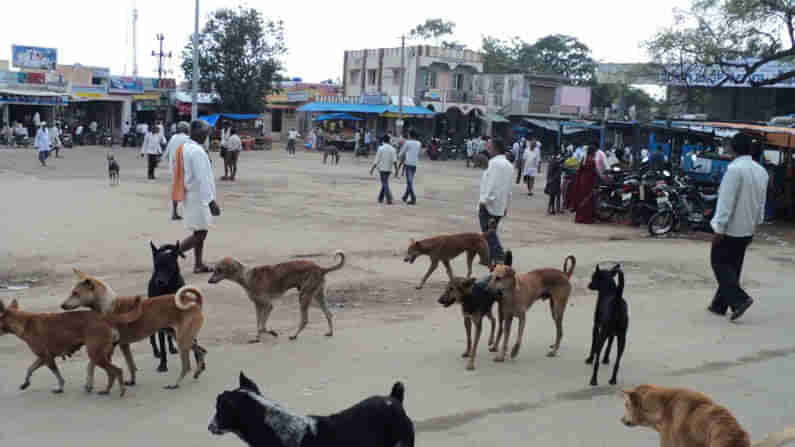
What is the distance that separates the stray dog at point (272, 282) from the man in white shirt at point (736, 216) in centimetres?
460

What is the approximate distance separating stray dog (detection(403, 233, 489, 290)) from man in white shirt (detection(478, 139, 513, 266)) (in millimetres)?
468

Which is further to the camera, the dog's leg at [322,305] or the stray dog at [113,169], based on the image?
the stray dog at [113,169]

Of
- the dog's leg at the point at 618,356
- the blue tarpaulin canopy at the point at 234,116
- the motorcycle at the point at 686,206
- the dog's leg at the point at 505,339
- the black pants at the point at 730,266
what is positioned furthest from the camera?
the blue tarpaulin canopy at the point at 234,116

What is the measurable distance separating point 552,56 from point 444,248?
6968cm

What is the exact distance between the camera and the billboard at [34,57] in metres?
46.8

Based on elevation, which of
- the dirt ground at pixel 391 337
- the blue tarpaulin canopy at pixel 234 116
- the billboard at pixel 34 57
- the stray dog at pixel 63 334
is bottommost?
the dirt ground at pixel 391 337

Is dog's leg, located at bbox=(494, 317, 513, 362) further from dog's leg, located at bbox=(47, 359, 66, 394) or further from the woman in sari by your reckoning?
the woman in sari

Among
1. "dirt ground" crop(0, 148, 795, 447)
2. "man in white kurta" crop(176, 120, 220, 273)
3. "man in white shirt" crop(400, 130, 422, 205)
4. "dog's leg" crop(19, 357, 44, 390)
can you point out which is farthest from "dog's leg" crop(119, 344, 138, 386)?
"man in white shirt" crop(400, 130, 422, 205)

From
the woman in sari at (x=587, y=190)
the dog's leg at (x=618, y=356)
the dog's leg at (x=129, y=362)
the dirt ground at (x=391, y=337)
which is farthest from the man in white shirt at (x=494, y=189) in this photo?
the woman in sari at (x=587, y=190)

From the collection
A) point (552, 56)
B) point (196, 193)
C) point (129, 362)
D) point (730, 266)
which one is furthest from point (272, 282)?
point (552, 56)

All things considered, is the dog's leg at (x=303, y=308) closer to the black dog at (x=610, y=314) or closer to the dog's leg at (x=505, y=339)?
the dog's leg at (x=505, y=339)

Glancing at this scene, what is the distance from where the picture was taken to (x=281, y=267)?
289 inches

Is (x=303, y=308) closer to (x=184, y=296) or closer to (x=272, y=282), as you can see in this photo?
(x=272, y=282)

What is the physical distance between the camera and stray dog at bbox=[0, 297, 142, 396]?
5.31 meters
